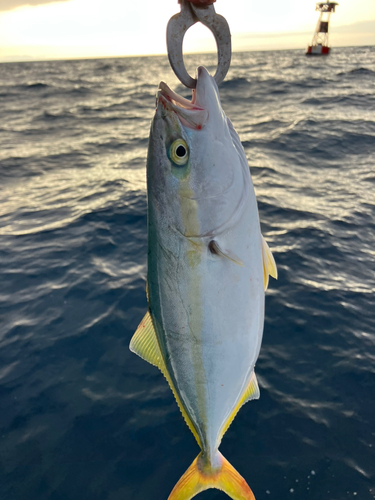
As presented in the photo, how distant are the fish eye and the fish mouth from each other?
0.10 m

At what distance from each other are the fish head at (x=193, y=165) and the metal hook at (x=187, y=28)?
15cm

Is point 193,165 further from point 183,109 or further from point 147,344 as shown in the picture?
point 147,344

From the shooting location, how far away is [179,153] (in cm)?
187

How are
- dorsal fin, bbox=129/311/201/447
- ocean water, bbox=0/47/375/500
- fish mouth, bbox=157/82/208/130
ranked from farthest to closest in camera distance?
ocean water, bbox=0/47/375/500 < dorsal fin, bbox=129/311/201/447 < fish mouth, bbox=157/82/208/130

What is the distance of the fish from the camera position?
6.13 feet

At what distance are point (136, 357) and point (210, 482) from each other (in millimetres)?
2870

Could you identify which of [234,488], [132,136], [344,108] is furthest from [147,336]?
[344,108]

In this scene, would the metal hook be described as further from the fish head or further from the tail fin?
the tail fin

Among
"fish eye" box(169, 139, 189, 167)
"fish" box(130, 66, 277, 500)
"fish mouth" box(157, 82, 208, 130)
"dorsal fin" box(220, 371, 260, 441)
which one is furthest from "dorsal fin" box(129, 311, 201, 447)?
"fish mouth" box(157, 82, 208, 130)

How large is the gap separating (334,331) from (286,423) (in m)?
1.67

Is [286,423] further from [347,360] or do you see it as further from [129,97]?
[129,97]

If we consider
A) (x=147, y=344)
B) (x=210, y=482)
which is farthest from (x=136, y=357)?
(x=147, y=344)

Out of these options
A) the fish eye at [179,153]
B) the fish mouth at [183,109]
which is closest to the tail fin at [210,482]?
the fish eye at [179,153]

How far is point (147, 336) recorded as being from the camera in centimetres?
221
